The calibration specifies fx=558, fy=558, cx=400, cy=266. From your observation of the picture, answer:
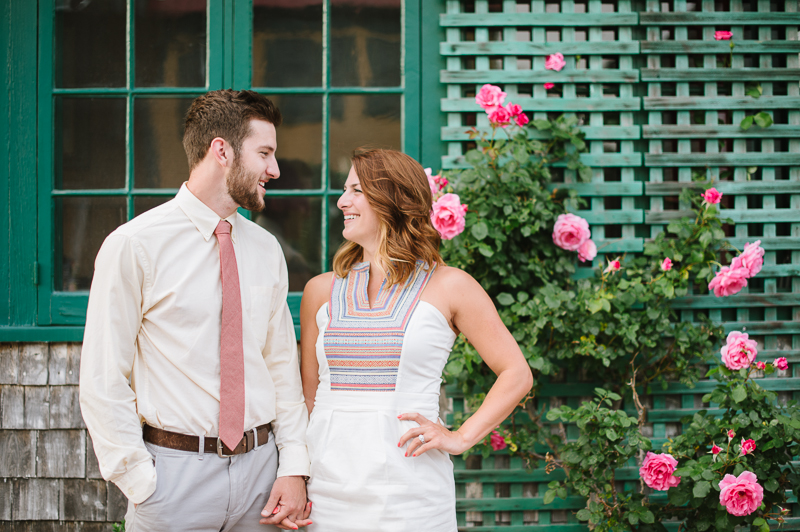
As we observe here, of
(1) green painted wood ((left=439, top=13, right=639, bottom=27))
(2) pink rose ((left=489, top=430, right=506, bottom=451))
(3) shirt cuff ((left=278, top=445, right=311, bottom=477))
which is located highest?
(1) green painted wood ((left=439, top=13, right=639, bottom=27))

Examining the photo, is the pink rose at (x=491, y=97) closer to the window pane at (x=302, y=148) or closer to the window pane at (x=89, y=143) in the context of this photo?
the window pane at (x=302, y=148)

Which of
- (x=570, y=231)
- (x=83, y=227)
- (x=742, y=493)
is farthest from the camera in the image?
(x=83, y=227)

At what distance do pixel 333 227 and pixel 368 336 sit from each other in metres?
1.15

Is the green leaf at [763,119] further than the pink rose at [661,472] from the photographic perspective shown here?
Yes

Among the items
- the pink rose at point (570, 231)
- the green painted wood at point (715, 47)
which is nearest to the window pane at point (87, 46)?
the pink rose at point (570, 231)

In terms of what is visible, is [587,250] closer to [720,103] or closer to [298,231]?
[720,103]

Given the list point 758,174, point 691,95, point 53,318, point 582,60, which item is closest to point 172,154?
point 53,318

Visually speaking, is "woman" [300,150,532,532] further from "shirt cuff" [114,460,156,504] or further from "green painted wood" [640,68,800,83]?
"green painted wood" [640,68,800,83]

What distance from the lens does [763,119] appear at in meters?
2.73

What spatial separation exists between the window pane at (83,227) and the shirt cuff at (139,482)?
1535 millimetres

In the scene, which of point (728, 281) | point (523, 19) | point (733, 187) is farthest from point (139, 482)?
point (733, 187)

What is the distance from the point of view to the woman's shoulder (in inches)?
76.5

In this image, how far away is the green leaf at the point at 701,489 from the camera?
Answer: 2166 millimetres

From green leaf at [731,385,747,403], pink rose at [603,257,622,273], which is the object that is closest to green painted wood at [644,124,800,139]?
pink rose at [603,257,622,273]
